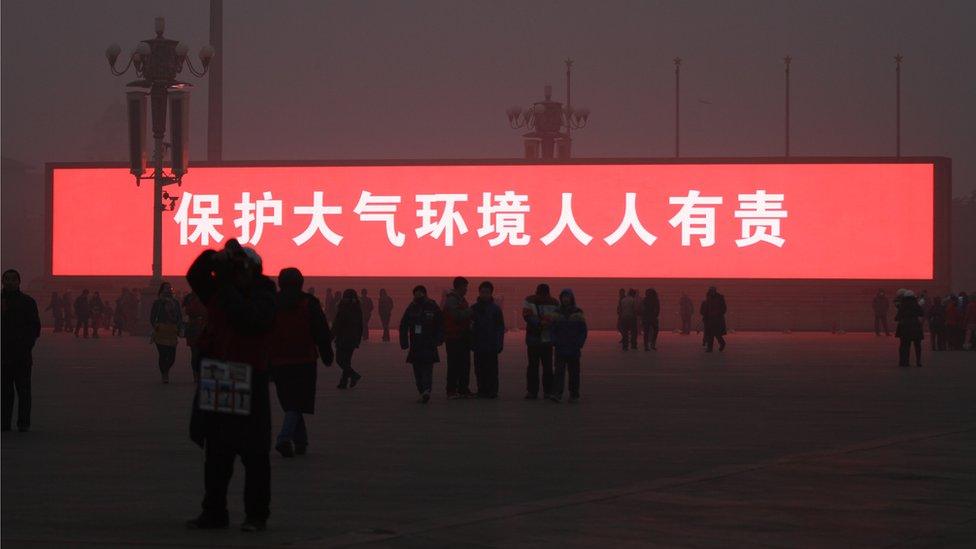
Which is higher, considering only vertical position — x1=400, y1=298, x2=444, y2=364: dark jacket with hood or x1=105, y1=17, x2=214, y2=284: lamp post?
x1=105, y1=17, x2=214, y2=284: lamp post

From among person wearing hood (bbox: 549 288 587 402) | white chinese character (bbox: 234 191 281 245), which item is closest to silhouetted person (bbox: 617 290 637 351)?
person wearing hood (bbox: 549 288 587 402)

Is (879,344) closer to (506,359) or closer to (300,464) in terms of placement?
(506,359)

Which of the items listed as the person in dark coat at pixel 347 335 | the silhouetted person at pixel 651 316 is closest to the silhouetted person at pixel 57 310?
the silhouetted person at pixel 651 316

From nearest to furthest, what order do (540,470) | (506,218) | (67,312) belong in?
(540,470)
(67,312)
(506,218)

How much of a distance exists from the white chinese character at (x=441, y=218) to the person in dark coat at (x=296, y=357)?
1598 inches

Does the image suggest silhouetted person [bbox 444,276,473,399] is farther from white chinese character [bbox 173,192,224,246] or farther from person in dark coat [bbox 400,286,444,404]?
white chinese character [bbox 173,192,224,246]

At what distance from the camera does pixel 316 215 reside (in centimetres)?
5431

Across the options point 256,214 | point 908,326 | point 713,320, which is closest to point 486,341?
point 908,326

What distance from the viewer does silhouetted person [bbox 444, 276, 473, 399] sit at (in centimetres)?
2014

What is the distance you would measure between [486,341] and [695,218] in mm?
33273

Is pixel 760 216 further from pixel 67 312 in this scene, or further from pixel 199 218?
pixel 67 312

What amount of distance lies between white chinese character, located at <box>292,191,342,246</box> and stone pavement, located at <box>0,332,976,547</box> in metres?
31.8

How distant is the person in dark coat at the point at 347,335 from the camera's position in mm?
21844

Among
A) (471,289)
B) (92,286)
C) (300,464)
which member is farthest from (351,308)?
(92,286)
